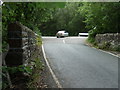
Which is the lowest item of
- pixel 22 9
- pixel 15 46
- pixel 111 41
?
pixel 111 41

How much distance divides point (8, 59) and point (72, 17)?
45.3m

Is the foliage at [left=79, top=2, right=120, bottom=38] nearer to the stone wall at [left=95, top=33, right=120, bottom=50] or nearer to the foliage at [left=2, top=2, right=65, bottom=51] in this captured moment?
the stone wall at [left=95, top=33, right=120, bottom=50]

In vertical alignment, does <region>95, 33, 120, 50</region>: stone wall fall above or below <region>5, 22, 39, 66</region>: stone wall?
below

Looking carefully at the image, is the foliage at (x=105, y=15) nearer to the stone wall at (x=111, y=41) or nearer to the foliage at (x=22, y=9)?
the stone wall at (x=111, y=41)

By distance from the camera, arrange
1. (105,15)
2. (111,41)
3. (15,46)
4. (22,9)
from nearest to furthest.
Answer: (22,9)
(15,46)
(111,41)
(105,15)

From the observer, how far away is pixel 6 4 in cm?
201

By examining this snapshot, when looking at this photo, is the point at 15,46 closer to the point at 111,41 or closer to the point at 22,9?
the point at 22,9

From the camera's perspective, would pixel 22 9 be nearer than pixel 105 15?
Yes

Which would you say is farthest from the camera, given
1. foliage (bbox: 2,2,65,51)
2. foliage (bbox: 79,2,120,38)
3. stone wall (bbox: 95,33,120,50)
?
foliage (bbox: 79,2,120,38)

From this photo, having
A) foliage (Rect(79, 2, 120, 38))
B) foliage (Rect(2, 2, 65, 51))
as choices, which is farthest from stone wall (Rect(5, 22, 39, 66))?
foliage (Rect(79, 2, 120, 38))

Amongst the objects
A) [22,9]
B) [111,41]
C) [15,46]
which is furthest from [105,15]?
[22,9]

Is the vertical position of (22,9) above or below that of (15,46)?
above

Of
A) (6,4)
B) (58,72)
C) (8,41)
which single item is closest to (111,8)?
(58,72)

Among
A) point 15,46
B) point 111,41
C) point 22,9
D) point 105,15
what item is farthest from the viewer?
point 105,15
